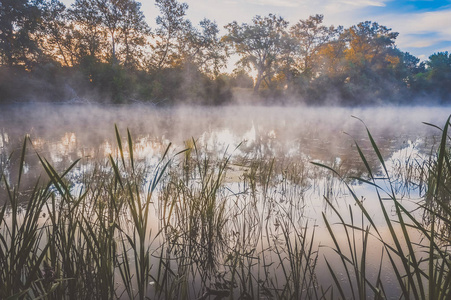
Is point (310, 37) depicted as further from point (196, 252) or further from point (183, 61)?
point (196, 252)

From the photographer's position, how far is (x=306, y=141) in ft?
26.1

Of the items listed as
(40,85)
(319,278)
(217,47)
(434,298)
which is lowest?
(319,278)

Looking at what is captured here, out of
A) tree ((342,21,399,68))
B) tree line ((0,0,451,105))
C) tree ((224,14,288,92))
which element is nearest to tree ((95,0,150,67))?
tree line ((0,0,451,105))

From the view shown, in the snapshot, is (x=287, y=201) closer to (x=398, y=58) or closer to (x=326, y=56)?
(x=326, y=56)

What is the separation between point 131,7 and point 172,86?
6.75 m

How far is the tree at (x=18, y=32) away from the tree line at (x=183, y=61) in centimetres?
6

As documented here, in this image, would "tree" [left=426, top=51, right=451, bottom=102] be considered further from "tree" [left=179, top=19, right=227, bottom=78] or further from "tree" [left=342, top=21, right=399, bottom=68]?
"tree" [left=179, top=19, right=227, bottom=78]

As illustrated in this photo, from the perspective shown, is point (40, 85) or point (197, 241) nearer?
point (197, 241)

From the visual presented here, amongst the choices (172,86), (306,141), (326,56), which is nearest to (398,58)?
(326,56)

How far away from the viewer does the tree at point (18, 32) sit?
1683cm

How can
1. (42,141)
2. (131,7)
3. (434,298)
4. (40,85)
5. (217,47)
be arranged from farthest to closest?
(217,47), (131,7), (40,85), (42,141), (434,298)

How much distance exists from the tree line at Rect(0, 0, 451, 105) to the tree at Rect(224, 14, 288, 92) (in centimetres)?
9

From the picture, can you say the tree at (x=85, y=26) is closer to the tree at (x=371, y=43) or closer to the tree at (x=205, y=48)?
the tree at (x=205, y=48)

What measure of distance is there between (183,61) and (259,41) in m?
7.49
